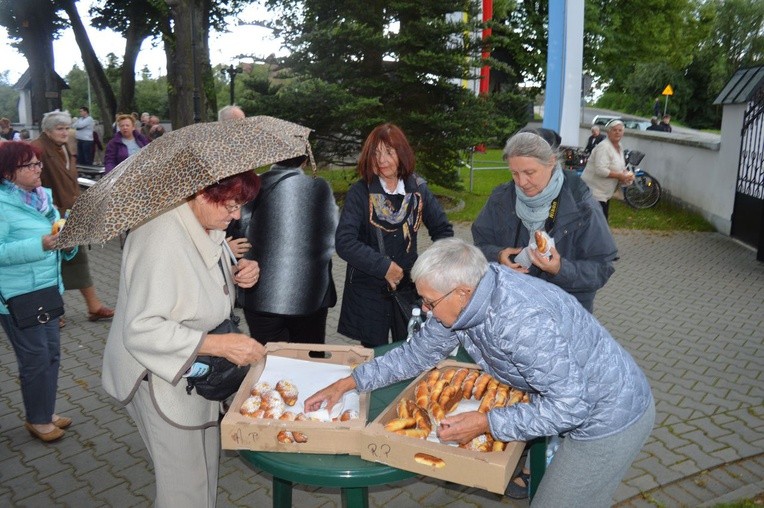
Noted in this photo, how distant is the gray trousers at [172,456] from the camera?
8.59ft

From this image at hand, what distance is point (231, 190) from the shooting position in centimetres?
257

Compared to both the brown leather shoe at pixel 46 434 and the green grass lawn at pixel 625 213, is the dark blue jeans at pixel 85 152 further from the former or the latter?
the brown leather shoe at pixel 46 434

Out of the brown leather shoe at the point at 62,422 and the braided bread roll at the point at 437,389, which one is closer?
the braided bread roll at the point at 437,389

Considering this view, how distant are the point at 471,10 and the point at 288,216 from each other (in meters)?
9.99

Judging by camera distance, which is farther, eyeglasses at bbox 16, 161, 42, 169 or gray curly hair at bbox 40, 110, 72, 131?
gray curly hair at bbox 40, 110, 72, 131

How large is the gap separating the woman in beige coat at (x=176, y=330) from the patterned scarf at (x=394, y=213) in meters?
1.49

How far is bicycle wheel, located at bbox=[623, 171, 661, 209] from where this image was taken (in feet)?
48.2

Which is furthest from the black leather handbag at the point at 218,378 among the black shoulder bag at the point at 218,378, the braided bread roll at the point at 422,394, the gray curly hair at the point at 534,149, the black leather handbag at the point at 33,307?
the black leather handbag at the point at 33,307

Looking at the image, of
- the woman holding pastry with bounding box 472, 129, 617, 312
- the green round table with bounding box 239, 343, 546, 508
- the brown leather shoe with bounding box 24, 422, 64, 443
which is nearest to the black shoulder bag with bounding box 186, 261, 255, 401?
the green round table with bounding box 239, 343, 546, 508

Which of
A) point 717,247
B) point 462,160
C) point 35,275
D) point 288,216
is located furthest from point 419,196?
point 462,160

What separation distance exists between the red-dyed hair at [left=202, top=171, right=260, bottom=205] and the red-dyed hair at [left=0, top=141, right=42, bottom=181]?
2222mm

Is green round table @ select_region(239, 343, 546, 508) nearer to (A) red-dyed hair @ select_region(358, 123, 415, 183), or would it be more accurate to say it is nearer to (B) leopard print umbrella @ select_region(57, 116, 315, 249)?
(B) leopard print umbrella @ select_region(57, 116, 315, 249)

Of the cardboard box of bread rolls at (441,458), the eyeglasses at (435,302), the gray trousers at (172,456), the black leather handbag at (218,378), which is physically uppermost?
the eyeglasses at (435,302)

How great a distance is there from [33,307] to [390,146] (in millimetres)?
2513
